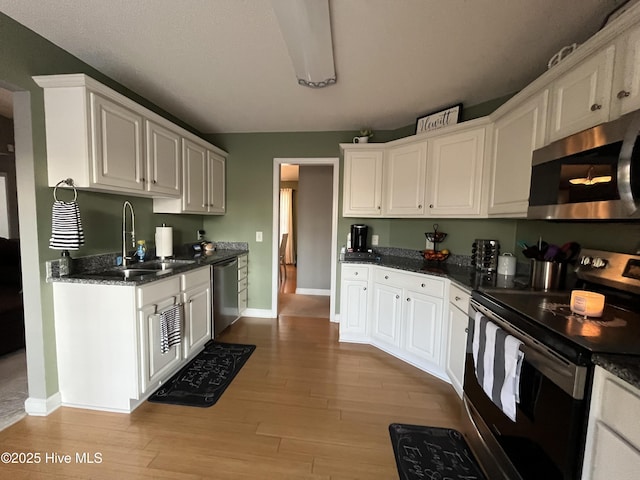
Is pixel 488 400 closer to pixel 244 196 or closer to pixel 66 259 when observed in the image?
pixel 66 259

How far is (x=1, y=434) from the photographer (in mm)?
1705

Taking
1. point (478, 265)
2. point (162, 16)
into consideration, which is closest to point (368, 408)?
point (478, 265)

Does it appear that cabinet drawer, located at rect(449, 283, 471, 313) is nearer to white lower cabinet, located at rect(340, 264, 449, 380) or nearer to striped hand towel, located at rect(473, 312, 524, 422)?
white lower cabinet, located at rect(340, 264, 449, 380)

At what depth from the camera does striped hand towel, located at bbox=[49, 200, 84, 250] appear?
1744mm

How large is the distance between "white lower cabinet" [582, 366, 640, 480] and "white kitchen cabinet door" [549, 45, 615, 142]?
1.22 metres

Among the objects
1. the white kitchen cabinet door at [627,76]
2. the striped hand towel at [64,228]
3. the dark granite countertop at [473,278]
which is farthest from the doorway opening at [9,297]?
the white kitchen cabinet door at [627,76]

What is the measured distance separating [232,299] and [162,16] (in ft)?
9.02

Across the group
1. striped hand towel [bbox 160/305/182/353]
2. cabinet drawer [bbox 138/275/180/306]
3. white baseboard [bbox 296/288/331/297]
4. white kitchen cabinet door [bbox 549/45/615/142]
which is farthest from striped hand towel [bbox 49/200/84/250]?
white baseboard [bbox 296/288/331/297]

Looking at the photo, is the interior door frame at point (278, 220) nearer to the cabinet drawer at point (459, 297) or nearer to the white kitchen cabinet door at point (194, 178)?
the white kitchen cabinet door at point (194, 178)

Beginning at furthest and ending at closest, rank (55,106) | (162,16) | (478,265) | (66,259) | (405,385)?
1. (478,265)
2. (405,385)
3. (66,259)
4. (55,106)
5. (162,16)

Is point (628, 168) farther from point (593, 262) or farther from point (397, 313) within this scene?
point (397, 313)

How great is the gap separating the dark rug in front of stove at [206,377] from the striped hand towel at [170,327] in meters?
0.32

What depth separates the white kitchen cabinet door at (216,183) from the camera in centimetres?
346

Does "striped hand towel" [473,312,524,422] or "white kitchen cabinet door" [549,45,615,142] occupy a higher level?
"white kitchen cabinet door" [549,45,615,142]
